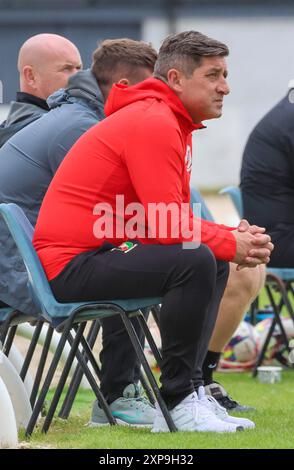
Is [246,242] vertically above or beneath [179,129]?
beneath

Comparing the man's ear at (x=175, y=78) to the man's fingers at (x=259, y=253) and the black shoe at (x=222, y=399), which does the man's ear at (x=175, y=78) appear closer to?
the man's fingers at (x=259, y=253)

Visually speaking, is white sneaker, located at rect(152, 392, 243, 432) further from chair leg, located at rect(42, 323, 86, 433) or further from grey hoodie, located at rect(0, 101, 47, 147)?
grey hoodie, located at rect(0, 101, 47, 147)

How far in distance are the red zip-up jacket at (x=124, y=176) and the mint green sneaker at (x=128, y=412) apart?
0.81m

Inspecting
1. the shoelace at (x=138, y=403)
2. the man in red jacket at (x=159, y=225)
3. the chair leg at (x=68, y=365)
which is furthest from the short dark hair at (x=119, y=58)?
the shoelace at (x=138, y=403)

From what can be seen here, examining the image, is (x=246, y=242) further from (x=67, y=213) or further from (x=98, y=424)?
(x=98, y=424)

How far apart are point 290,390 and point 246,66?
20.8 meters

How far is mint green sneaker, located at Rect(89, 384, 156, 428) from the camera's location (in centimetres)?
554

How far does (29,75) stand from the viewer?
674cm

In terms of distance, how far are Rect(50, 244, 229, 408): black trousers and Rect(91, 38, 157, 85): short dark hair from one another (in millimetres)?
1044

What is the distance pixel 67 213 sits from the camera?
5.13 meters

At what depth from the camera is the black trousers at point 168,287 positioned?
16.1 ft

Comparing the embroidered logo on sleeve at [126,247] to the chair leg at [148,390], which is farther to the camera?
the chair leg at [148,390]
